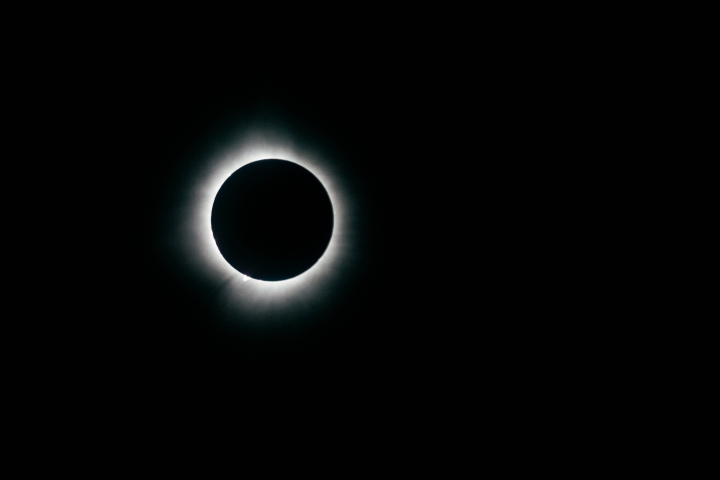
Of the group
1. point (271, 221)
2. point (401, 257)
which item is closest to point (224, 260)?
point (271, 221)

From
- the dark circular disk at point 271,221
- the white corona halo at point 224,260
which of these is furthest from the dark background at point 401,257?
the dark circular disk at point 271,221

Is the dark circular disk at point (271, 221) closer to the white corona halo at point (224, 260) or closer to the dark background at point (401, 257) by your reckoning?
the white corona halo at point (224, 260)

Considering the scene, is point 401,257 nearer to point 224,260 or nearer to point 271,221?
point 271,221

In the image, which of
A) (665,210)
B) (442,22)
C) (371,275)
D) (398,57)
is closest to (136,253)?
(371,275)

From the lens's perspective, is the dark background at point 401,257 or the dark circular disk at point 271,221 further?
the dark background at point 401,257

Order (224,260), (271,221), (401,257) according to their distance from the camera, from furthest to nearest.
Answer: (401,257) < (224,260) < (271,221)

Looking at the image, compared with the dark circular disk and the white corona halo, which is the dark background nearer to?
the white corona halo
